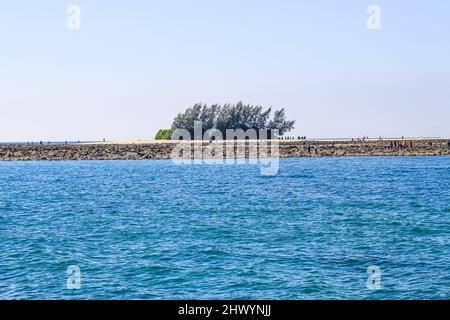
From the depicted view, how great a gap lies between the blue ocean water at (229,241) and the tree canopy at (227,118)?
4681 inches

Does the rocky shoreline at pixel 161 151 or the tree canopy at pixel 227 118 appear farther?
the tree canopy at pixel 227 118

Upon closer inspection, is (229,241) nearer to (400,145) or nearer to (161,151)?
(161,151)

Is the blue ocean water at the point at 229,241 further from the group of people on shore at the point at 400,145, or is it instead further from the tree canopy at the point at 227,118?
the tree canopy at the point at 227,118

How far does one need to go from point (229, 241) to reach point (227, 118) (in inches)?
6286

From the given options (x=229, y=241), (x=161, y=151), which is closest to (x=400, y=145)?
(x=161, y=151)

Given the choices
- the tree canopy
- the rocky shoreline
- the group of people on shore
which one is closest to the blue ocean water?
the rocky shoreline

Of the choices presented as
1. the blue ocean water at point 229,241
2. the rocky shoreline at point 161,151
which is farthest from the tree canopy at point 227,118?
the blue ocean water at point 229,241

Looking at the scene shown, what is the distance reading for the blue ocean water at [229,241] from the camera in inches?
894

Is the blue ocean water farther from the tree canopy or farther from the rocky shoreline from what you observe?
the tree canopy

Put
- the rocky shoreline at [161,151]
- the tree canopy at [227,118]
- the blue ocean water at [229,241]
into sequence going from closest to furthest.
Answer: the blue ocean water at [229,241] → the rocky shoreline at [161,151] → the tree canopy at [227,118]

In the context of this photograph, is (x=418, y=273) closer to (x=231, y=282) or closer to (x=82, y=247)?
(x=231, y=282)

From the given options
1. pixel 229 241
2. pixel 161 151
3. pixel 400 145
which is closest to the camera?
pixel 229 241

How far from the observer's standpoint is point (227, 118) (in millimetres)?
192250

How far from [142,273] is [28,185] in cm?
6071
